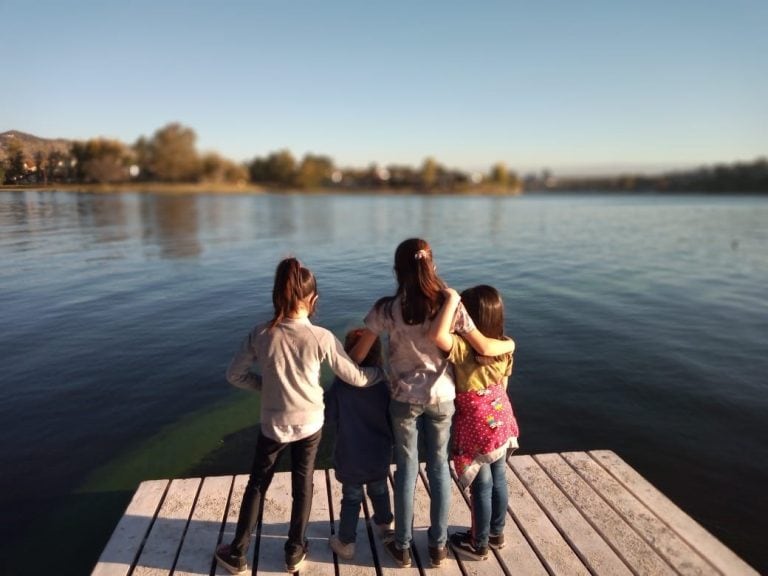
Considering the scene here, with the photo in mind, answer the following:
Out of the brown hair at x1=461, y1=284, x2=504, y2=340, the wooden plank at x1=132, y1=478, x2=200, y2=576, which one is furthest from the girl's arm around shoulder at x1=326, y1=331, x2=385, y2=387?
the wooden plank at x1=132, y1=478, x2=200, y2=576

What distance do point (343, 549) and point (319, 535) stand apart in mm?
365

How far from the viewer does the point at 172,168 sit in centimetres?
11844

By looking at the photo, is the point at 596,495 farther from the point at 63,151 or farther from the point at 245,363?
the point at 63,151

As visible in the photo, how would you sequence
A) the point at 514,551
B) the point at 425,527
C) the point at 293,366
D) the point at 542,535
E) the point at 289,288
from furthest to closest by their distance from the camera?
the point at 425,527 < the point at 542,535 < the point at 514,551 < the point at 293,366 < the point at 289,288

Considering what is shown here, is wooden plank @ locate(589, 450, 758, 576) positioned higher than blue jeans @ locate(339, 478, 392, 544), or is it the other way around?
blue jeans @ locate(339, 478, 392, 544)

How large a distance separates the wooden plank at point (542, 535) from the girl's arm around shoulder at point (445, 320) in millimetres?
1937

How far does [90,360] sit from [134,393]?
2043 millimetres

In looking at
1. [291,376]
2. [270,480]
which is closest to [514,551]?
[270,480]

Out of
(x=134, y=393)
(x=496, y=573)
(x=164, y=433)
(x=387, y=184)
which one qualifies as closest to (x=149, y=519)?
(x=496, y=573)

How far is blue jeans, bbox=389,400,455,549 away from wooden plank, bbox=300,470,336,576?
697 millimetres

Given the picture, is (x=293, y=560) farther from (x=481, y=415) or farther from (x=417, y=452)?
(x=481, y=415)

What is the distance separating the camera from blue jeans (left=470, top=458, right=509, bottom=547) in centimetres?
351

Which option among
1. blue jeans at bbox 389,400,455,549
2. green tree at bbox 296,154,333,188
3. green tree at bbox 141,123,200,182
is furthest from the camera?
green tree at bbox 296,154,333,188

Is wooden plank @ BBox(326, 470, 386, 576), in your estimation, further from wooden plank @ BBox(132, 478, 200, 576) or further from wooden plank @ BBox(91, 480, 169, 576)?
wooden plank @ BBox(91, 480, 169, 576)
